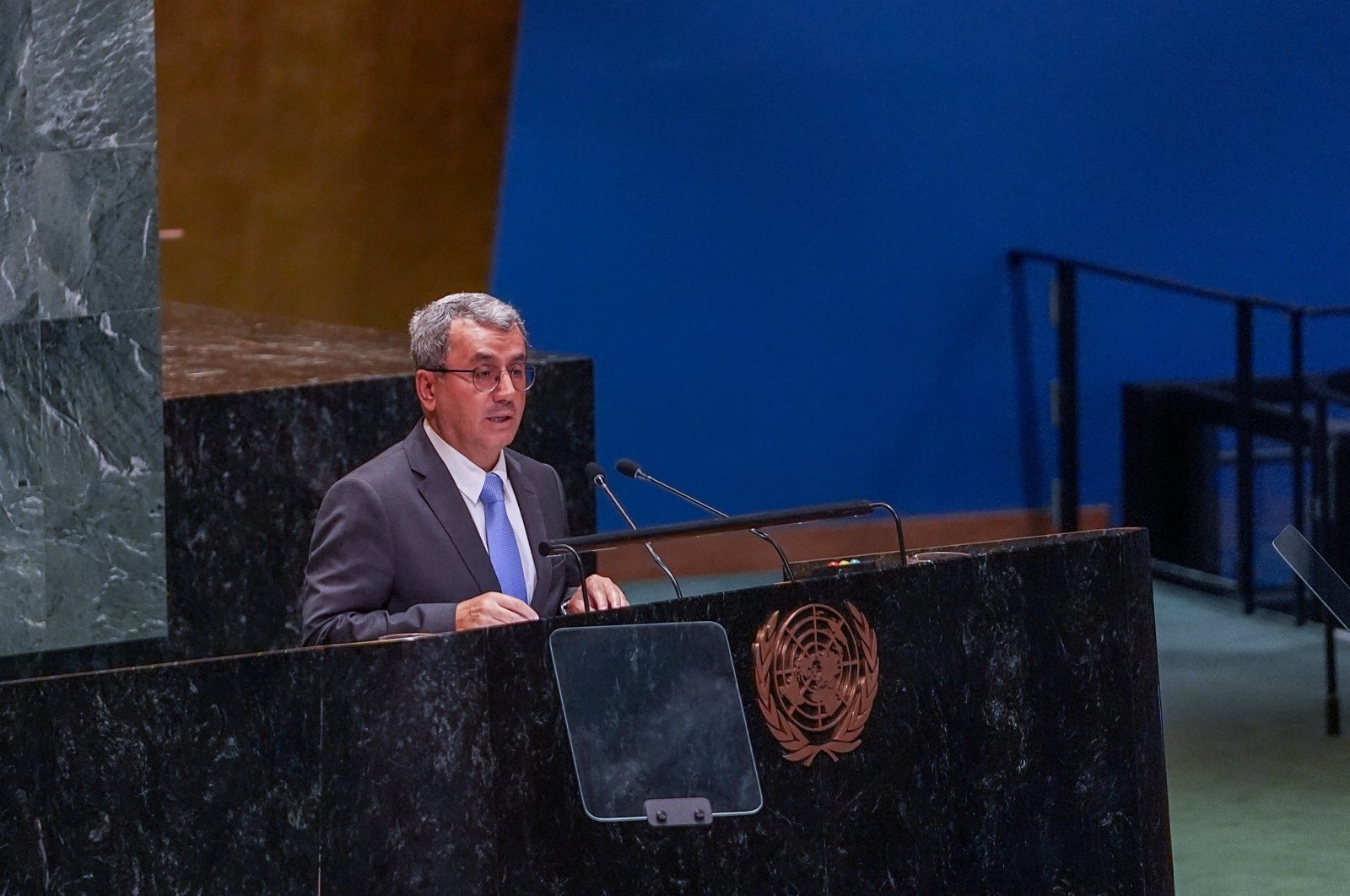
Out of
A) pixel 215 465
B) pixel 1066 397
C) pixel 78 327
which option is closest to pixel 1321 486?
pixel 1066 397

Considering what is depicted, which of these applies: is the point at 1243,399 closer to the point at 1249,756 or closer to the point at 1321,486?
the point at 1321,486

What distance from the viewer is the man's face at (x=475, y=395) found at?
3.42 metres

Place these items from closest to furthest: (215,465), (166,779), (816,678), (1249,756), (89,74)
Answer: (166,779), (816,678), (89,74), (215,465), (1249,756)

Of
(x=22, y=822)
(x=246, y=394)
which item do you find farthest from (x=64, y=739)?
(x=246, y=394)

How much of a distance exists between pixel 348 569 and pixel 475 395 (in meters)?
0.36

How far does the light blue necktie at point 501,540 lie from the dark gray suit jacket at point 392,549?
0.14 ft

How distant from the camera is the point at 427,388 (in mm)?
3479

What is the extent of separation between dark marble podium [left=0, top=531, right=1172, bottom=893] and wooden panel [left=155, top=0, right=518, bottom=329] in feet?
13.8

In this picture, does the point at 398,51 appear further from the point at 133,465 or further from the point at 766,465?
the point at 133,465

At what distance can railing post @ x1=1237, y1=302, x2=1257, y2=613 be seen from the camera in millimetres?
7406

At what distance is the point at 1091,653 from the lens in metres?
2.99

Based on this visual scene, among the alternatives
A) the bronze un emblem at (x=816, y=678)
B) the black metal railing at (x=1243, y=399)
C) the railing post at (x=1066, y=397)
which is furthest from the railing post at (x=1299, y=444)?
the bronze un emblem at (x=816, y=678)

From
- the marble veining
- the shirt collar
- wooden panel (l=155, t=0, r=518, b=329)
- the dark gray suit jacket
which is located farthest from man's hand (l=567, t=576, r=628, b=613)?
wooden panel (l=155, t=0, r=518, b=329)

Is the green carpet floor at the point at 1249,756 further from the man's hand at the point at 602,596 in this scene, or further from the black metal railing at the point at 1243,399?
the man's hand at the point at 602,596
